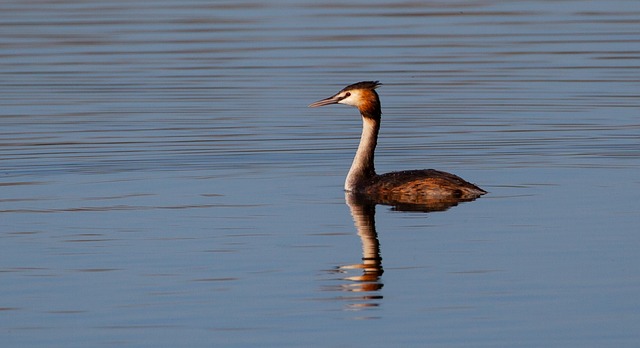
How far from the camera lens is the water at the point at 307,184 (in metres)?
9.40

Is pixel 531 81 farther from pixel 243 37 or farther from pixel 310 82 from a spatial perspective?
pixel 243 37

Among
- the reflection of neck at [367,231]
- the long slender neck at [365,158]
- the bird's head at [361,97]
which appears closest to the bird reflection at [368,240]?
the reflection of neck at [367,231]

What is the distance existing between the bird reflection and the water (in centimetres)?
3

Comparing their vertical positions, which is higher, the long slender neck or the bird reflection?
the long slender neck

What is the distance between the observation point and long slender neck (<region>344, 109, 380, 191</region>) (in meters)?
14.2

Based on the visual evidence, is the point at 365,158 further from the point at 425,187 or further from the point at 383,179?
the point at 425,187

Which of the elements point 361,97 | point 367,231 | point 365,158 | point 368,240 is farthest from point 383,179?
point 368,240

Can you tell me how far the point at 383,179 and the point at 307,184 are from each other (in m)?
0.78

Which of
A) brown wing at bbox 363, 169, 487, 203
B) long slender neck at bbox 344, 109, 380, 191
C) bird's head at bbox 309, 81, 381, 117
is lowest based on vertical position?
brown wing at bbox 363, 169, 487, 203

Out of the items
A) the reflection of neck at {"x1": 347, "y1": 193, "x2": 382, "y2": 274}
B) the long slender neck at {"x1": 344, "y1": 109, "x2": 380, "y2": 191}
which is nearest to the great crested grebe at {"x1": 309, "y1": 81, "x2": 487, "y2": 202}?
the long slender neck at {"x1": 344, "y1": 109, "x2": 380, "y2": 191}

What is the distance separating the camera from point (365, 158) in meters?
14.4

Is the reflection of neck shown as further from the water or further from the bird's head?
the bird's head

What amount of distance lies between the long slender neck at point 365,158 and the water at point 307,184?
0.16 m

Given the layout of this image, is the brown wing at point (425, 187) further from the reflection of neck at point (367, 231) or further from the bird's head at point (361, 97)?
the bird's head at point (361, 97)
